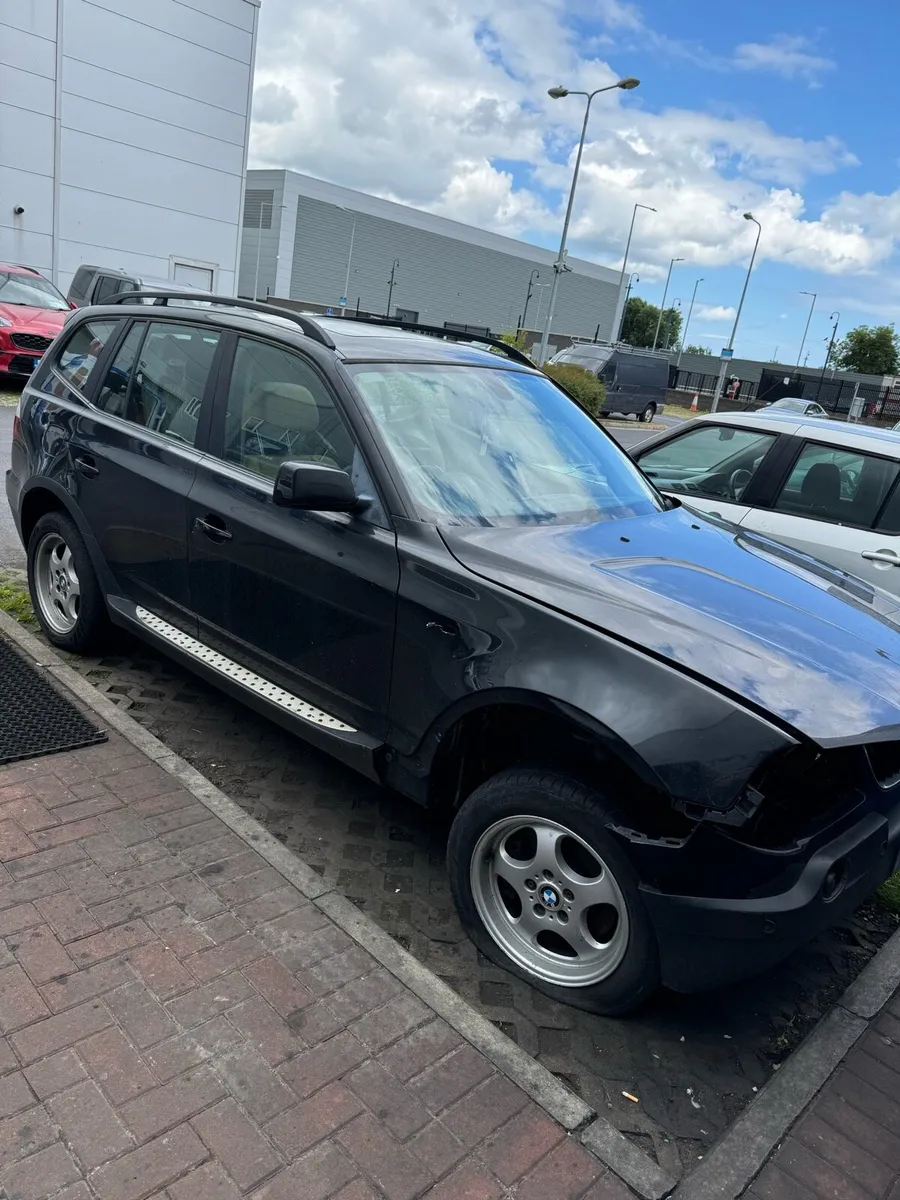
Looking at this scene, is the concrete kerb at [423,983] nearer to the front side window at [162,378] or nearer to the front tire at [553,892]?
the front tire at [553,892]

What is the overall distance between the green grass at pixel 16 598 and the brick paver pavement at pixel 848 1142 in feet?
14.4

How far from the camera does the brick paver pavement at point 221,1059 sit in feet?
6.51

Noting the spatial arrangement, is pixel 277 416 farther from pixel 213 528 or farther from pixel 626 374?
pixel 626 374

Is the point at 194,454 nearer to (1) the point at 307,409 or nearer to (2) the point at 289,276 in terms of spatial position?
(1) the point at 307,409

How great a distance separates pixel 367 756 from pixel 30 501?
2738 millimetres

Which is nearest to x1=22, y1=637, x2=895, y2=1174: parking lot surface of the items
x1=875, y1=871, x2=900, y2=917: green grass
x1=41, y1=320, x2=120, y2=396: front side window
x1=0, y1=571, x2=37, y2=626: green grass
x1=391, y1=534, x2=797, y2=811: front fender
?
x1=875, y1=871, x2=900, y2=917: green grass

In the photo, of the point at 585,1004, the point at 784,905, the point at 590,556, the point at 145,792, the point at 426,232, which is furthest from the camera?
the point at 426,232

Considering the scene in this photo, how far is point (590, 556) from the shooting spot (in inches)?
113

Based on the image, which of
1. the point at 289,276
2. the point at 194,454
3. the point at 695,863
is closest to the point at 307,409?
the point at 194,454

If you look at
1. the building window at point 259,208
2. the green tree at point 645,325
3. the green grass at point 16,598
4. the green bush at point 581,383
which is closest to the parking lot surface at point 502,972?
the green grass at point 16,598

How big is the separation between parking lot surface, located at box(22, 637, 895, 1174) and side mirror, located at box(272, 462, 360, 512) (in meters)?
1.32

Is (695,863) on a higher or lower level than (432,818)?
higher

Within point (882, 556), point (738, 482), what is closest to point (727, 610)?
point (882, 556)

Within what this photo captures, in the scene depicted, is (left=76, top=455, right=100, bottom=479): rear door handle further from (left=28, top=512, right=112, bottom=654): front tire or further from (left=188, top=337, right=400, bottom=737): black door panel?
(left=188, top=337, right=400, bottom=737): black door panel
